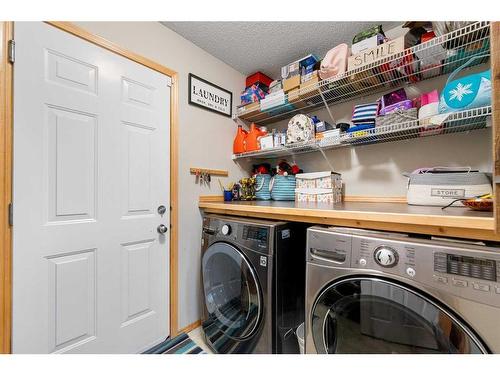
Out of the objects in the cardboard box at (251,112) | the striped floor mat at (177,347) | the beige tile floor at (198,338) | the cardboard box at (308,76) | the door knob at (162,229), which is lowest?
the beige tile floor at (198,338)

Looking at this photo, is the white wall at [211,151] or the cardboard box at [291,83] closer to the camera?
the white wall at [211,151]

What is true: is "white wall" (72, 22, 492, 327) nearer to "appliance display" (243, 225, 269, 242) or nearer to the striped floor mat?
the striped floor mat

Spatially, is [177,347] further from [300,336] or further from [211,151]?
[211,151]

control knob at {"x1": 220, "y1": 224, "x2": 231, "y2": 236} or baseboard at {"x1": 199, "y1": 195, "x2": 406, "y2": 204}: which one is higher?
baseboard at {"x1": 199, "y1": 195, "x2": 406, "y2": 204}

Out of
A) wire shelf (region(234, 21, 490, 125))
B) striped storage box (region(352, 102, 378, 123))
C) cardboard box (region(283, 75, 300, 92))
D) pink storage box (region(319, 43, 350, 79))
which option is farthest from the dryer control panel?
cardboard box (region(283, 75, 300, 92))

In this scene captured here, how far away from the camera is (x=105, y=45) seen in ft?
4.21

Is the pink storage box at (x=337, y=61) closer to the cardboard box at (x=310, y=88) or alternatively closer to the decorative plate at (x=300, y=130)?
the cardboard box at (x=310, y=88)

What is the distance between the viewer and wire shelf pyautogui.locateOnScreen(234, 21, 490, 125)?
3.55ft

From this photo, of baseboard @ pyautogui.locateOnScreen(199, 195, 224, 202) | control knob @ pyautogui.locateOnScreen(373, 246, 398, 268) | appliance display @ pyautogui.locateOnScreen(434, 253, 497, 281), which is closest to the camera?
appliance display @ pyautogui.locateOnScreen(434, 253, 497, 281)

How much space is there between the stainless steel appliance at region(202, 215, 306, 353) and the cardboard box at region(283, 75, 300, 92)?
1.09 m

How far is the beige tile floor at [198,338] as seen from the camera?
1470 millimetres

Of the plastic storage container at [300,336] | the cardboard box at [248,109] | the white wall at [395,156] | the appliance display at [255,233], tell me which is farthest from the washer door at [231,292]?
the cardboard box at [248,109]

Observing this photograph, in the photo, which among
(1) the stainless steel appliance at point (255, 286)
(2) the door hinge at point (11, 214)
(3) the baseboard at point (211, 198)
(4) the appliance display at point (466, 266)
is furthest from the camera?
(3) the baseboard at point (211, 198)

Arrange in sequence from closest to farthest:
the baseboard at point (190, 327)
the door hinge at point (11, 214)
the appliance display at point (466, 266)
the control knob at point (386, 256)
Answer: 1. the appliance display at point (466, 266)
2. the control knob at point (386, 256)
3. the door hinge at point (11, 214)
4. the baseboard at point (190, 327)
